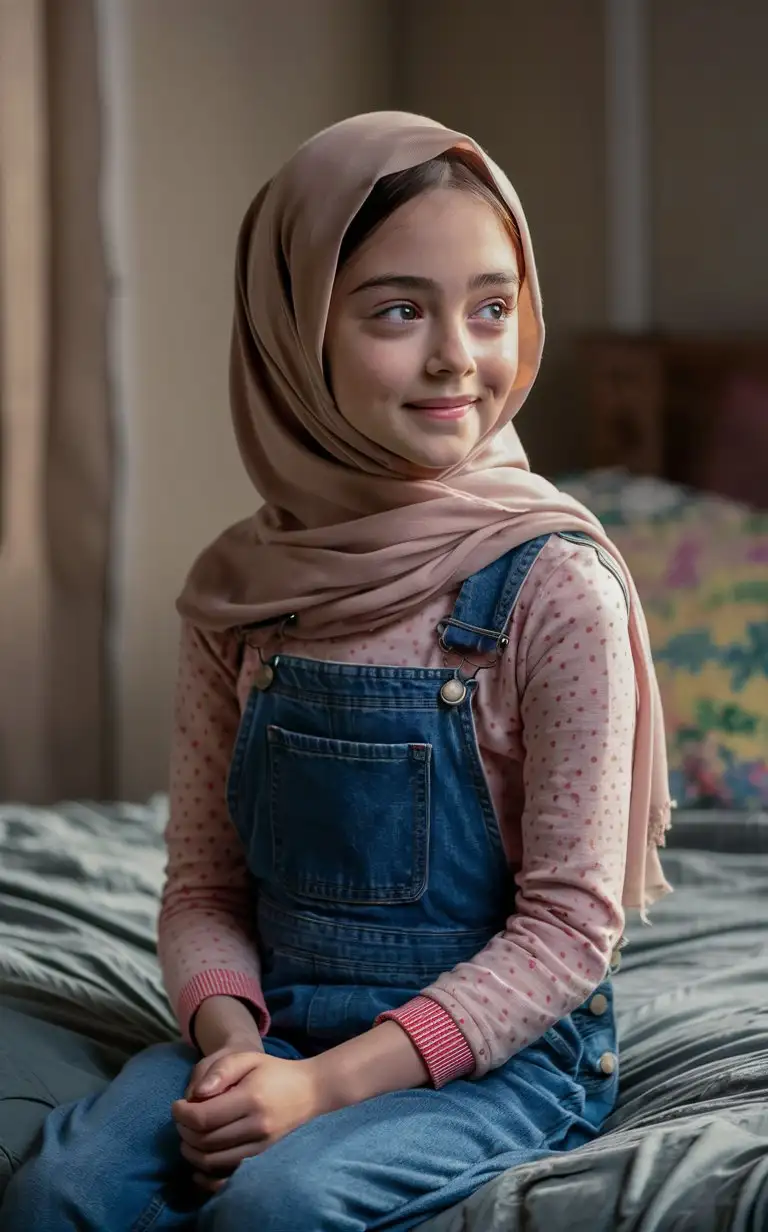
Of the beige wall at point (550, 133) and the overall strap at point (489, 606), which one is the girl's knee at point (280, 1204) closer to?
the overall strap at point (489, 606)

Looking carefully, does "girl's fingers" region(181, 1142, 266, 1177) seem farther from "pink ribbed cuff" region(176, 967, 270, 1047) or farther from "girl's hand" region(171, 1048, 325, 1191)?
"pink ribbed cuff" region(176, 967, 270, 1047)

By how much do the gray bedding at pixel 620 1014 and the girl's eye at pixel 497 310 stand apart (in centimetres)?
58

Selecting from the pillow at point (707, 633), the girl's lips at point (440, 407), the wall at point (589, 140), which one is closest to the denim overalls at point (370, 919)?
the girl's lips at point (440, 407)

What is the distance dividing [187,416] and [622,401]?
0.77 metres

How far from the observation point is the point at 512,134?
297cm

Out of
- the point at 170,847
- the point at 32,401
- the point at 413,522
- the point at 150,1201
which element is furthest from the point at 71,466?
the point at 150,1201

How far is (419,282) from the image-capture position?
44.1 inches

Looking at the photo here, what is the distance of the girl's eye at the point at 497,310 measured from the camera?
3.81ft

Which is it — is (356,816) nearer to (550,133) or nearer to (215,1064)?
(215,1064)

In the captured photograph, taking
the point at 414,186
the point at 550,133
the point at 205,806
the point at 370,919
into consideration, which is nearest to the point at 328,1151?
the point at 370,919

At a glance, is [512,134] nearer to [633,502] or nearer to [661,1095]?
[633,502]

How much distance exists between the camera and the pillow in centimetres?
201

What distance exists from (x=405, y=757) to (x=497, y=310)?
34cm

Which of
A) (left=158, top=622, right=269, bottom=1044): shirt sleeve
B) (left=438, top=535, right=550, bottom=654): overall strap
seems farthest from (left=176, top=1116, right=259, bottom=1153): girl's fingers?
(left=438, top=535, right=550, bottom=654): overall strap
